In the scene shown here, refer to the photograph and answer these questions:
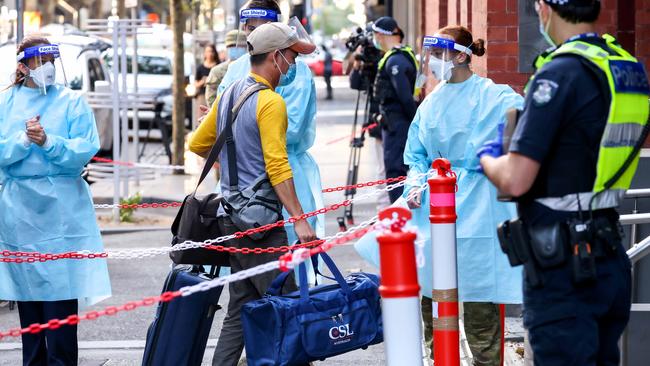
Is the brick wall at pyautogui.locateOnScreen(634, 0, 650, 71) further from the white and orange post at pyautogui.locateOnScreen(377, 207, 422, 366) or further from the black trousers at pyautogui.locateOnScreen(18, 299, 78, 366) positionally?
the white and orange post at pyautogui.locateOnScreen(377, 207, 422, 366)

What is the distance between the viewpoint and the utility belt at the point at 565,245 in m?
3.98

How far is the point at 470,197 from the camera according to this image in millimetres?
6465

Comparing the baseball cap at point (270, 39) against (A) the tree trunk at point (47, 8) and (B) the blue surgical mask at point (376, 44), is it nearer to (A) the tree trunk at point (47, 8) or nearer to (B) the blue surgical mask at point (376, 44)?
(B) the blue surgical mask at point (376, 44)

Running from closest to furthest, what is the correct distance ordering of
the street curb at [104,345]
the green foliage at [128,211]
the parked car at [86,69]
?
1. the street curb at [104,345]
2. the green foliage at [128,211]
3. the parked car at [86,69]

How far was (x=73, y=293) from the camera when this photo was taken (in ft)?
22.1

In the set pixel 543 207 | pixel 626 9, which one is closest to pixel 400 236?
pixel 543 207

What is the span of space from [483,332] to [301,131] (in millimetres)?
1614

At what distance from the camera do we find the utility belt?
3.98 meters

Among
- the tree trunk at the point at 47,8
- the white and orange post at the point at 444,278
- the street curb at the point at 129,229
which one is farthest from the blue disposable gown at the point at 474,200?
the tree trunk at the point at 47,8

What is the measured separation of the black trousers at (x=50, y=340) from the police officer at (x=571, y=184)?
314cm

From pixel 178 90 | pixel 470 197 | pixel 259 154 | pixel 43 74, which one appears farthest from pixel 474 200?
pixel 178 90

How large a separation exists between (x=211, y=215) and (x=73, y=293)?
982mm

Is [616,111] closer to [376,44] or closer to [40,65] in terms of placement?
[40,65]

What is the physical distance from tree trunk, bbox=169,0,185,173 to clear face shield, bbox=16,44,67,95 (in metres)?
11.2
